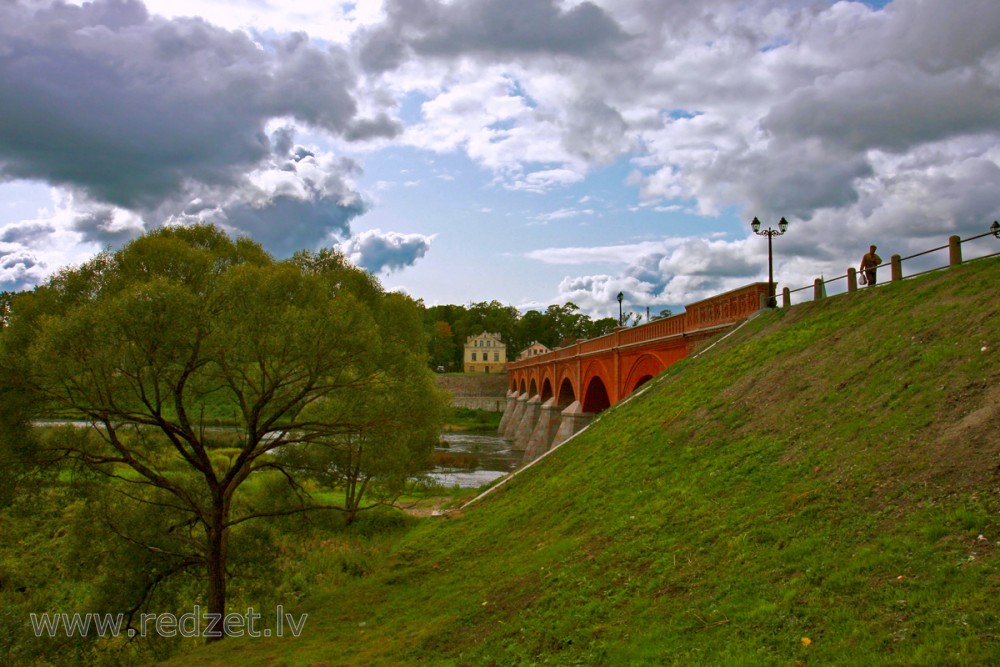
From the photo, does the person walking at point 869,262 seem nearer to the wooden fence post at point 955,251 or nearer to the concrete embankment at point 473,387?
the wooden fence post at point 955,251

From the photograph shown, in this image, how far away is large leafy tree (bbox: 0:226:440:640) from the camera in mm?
12547

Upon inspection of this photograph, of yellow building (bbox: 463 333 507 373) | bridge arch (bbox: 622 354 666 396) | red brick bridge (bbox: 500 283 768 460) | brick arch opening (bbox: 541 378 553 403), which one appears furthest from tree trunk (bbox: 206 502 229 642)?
yellow building (bbox: 463 333 507 373)

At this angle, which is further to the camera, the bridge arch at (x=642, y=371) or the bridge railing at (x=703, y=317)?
the bridge arch at (x=642, y=371)

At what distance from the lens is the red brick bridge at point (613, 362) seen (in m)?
21.4

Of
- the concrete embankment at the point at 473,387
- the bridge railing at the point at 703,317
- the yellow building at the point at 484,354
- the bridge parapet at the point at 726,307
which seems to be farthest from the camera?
the yellow building at the point at 484,354

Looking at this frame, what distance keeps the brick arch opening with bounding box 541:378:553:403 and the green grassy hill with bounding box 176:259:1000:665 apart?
39963 millimetres

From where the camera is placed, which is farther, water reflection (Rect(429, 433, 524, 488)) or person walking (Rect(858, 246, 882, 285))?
water reflection (Rect(429, 433, 524, 488))

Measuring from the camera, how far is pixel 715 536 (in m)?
8.70

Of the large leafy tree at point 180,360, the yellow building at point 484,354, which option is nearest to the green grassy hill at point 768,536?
the large leafy tree at point 180,360

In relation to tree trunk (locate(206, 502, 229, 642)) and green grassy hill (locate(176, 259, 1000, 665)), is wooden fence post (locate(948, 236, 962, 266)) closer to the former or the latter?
green grassy hill (locate(176, 259, 1000, 665))

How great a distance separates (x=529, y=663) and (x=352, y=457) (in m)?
12.5

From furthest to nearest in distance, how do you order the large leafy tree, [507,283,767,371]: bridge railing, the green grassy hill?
[507,283,767,371]: bridge railing
the large leafy tree
the green grassy hill

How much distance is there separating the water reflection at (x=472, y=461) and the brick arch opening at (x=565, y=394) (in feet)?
18.3

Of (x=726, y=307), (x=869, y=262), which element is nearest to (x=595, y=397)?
(x=726, y=307)
